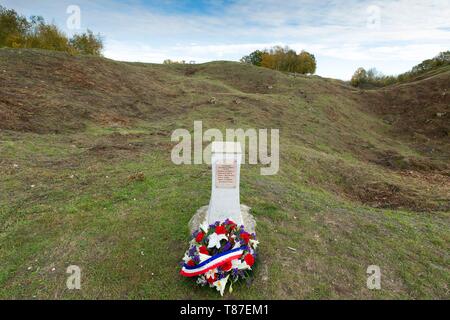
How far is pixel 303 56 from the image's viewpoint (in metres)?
55.0

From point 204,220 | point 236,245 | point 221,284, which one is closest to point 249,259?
point 236,245

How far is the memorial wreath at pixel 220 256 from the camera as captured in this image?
5.09 metres

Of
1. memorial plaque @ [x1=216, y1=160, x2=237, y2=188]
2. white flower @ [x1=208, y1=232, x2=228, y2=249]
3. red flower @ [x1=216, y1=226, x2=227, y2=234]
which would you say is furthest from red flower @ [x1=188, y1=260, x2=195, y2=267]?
memorial plaque @ [x1=216, y1=160, x2=237, y2=188]

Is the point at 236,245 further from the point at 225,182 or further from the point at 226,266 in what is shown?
the point at 225,182

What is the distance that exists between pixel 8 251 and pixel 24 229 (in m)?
0.71

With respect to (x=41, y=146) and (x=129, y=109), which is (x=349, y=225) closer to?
(x=41, y=146)

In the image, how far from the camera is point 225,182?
6.08m

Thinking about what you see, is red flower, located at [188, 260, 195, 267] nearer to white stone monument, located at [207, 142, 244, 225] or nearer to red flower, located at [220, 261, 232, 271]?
red flower, located at [220, 261, 232, 271]

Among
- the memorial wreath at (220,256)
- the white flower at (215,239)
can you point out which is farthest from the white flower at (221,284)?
the white flower at (215,239)

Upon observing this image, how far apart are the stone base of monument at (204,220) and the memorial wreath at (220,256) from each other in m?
0.88

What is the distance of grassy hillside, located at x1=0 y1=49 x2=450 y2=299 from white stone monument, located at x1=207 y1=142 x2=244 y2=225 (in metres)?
0.79

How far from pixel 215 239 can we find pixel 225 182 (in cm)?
118

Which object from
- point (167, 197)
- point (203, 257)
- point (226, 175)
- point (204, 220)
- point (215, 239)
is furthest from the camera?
point (167, 197)
